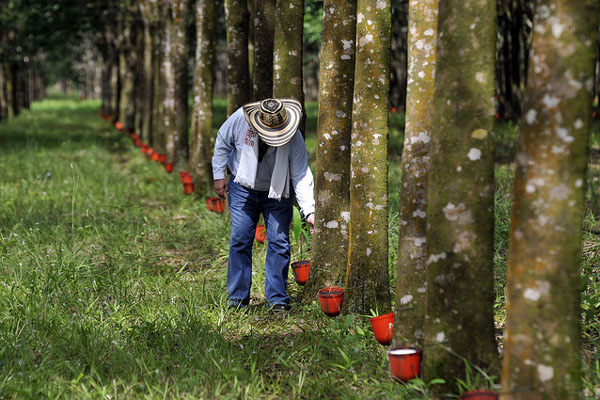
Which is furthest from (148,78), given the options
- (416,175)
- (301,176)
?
(416,175)

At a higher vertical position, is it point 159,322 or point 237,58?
point 237,58

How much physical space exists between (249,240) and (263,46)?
11.0ft

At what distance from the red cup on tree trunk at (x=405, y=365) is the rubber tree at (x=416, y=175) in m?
0.47

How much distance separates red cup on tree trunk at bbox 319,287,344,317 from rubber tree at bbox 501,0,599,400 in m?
1.79

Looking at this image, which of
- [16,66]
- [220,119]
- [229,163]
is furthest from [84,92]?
[229,163]

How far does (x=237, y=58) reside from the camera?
9.27 metres

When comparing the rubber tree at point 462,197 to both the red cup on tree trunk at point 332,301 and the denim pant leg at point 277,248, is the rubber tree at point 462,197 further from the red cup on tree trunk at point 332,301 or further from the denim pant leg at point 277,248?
the denim pant leg at point 277,248

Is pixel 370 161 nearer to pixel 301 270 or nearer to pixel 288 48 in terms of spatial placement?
pixel 301 270

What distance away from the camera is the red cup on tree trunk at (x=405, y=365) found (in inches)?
135

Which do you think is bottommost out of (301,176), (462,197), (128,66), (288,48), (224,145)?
(301,176)

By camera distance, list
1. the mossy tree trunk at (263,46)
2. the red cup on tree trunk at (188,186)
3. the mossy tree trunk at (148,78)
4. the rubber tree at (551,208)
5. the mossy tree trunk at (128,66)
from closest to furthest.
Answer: the rubber tree at (551,208) → the mossy tree trunk at (263,46) → the red cup on tree trunk at (188,186) → the mossy tree trunk at (148,78) → the mossy tree trunk at (128,66)

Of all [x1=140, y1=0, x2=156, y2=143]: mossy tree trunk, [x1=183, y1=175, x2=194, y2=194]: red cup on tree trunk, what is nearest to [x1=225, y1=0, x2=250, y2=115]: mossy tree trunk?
[x1=183, y1=175, x2=194, y2=194]: red cup on tree trunk

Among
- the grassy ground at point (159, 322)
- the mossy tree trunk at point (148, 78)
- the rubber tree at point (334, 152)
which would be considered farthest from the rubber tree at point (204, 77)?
the mossy tree trunk at point (148, 78)

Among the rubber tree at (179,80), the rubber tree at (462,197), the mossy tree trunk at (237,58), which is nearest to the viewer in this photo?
the rubber tree at (462,197)
